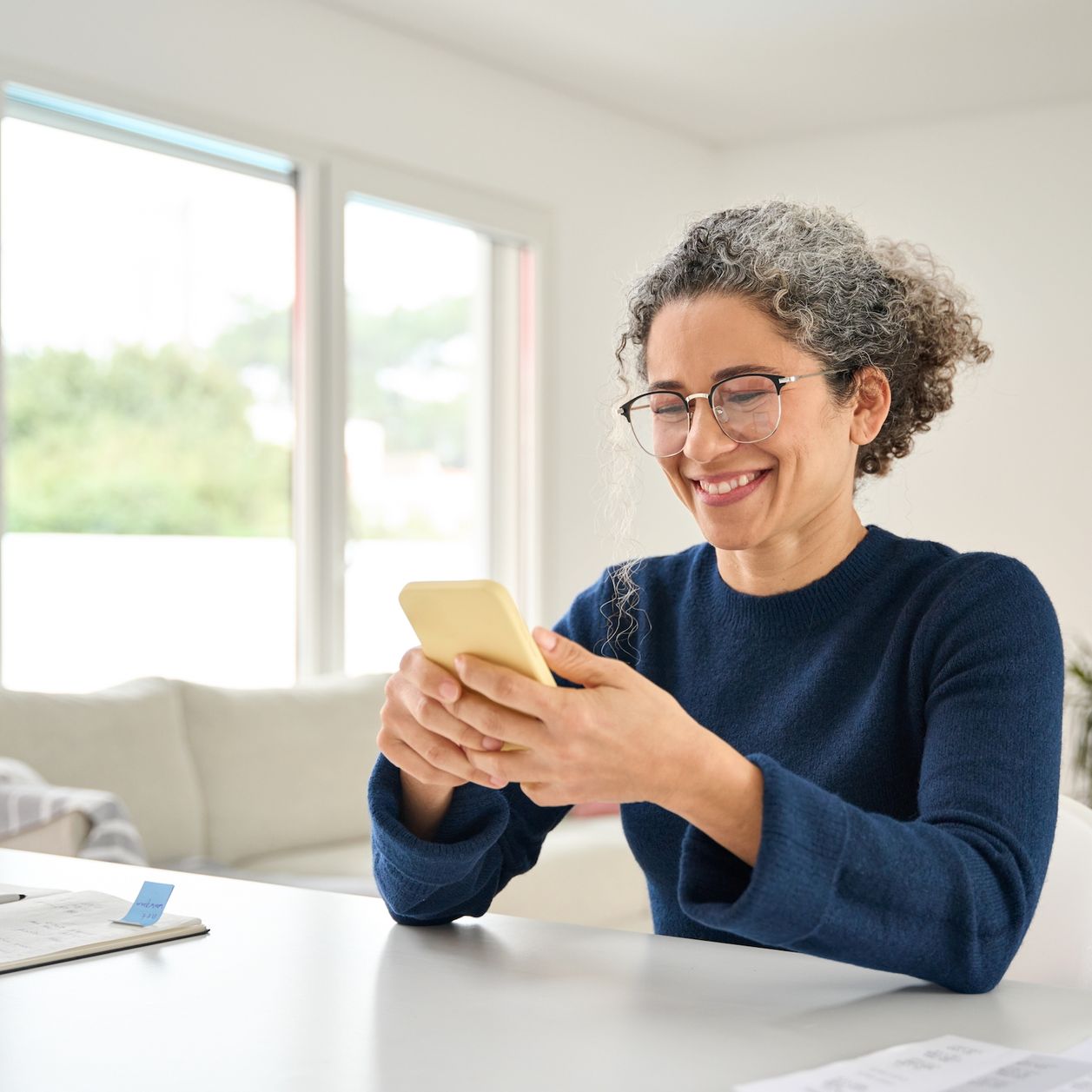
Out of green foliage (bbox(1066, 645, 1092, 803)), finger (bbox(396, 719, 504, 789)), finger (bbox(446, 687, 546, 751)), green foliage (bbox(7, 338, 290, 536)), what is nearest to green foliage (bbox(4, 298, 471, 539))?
green foliage (bbox(7, 338, 290, 536))

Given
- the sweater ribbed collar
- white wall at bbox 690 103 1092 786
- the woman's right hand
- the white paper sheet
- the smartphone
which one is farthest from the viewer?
white wall at bbox 690 103 1092 786

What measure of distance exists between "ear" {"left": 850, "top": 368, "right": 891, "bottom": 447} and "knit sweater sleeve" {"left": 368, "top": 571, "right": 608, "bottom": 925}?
51 cm

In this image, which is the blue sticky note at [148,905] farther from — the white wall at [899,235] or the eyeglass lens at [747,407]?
the white wall at [899,235]

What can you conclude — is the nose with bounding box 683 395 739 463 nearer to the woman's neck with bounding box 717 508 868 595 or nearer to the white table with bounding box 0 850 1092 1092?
the woman's neck with bounding box 717 508 868 595

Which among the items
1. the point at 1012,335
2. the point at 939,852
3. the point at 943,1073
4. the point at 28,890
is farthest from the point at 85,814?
the point at 1012,335

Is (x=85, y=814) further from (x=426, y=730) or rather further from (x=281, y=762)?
(x=426, y=730)

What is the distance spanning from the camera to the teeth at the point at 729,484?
1412mm

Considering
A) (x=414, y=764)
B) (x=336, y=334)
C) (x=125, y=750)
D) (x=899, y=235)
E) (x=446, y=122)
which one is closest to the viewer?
(x=414, y=764)

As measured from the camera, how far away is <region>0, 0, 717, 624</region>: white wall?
385 centimetres

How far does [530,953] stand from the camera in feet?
3.67

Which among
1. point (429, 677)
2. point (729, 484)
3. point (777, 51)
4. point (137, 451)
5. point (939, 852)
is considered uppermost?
point (777, 51)

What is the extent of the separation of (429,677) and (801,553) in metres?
0.57

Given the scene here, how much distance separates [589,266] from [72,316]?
7.50 feet

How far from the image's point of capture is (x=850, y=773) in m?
1.32
